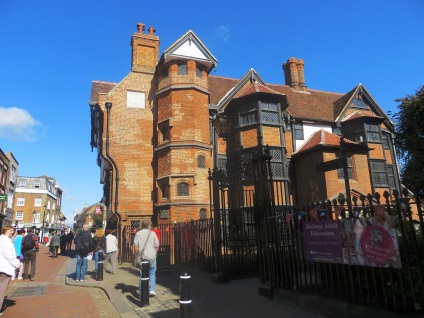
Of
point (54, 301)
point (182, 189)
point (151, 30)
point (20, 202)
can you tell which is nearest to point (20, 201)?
point (20, 202)

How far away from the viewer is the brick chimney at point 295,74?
28219 millimetres

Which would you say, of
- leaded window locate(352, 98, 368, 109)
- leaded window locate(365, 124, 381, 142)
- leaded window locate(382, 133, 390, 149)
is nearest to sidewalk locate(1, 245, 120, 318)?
leaded window locate(365, 124, 381, 142)

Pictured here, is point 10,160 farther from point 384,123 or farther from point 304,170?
point 384,123

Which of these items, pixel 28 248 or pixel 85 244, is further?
pixel 28 248

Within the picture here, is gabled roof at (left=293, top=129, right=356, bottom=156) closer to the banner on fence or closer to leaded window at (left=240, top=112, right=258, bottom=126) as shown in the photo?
leaded window at (left=240, top=112, right=258, bottom=126)

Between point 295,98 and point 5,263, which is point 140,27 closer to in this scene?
point 295,98

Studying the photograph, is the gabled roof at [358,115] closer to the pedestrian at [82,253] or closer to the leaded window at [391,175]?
the leaded window at [391,175]

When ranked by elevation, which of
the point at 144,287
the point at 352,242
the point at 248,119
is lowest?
the point at 144,287

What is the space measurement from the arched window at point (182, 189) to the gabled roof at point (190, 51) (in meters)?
8.04

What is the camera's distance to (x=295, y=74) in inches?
1120

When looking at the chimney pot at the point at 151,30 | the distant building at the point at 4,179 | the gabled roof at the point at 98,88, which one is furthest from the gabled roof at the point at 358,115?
the distant building at the point at 4,179

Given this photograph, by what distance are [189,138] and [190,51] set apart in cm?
598

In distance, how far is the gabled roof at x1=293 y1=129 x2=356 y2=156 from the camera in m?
19.7

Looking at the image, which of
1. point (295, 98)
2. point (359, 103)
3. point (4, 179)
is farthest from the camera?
point (4, 179)
